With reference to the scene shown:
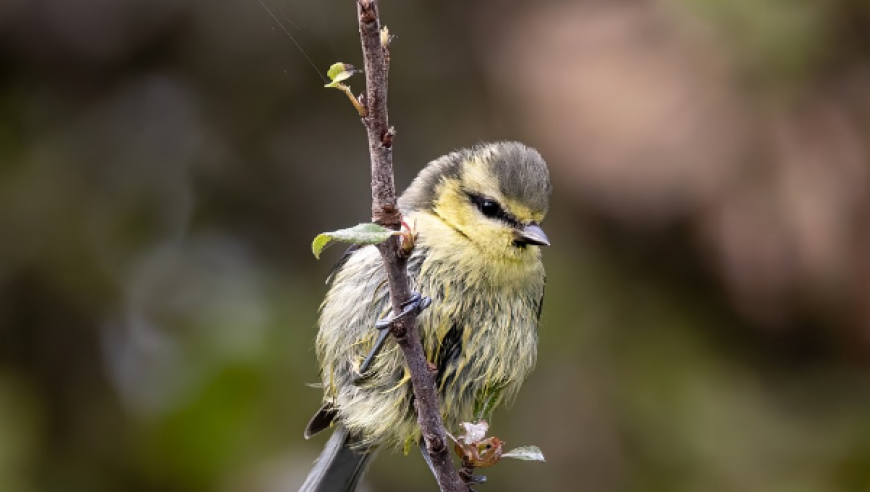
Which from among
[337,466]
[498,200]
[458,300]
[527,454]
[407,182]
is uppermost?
[407,182]

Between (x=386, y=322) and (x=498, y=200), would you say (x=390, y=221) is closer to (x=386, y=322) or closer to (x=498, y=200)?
(x=386, y=322)

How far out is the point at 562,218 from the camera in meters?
4.99

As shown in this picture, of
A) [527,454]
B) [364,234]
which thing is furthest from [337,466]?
[364,234]

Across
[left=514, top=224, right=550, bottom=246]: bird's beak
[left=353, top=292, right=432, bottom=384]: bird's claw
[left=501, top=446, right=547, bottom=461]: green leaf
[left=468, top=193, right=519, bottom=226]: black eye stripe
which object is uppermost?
[left=468, top=193, right=519, bottom=226]: black eye stripe

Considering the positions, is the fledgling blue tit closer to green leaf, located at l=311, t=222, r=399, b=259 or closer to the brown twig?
the brown twig

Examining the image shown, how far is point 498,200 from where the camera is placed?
136 inches

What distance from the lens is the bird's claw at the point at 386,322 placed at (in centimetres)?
255

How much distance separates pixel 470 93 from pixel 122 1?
1.74 meters

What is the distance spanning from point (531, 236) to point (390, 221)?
1116 mm

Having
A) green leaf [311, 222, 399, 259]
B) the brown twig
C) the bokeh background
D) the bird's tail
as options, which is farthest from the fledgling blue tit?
green leaf [311, 222, 399, 259]

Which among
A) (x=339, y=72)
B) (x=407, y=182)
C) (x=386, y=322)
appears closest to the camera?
(x=339, y=72)

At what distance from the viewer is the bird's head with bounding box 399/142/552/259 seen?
3.44 m

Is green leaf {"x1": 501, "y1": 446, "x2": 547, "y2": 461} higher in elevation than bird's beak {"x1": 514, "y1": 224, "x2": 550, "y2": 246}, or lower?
lower

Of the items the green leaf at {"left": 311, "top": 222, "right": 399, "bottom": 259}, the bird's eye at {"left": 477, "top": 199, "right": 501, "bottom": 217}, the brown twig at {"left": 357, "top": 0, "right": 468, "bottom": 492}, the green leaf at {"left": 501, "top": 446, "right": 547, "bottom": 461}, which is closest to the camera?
the brown twig at {"left": 357, "top": 0, "right": 468, "bottom": 492}
